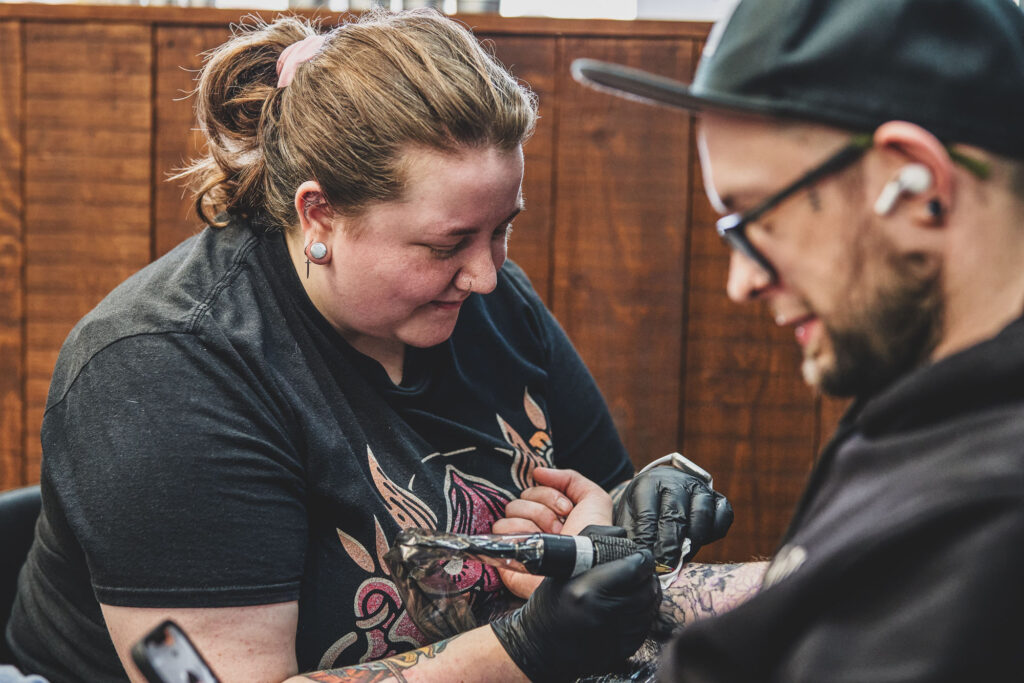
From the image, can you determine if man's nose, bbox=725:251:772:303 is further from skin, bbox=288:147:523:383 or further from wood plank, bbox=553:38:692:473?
wood plank, bbox=553:38:692:473

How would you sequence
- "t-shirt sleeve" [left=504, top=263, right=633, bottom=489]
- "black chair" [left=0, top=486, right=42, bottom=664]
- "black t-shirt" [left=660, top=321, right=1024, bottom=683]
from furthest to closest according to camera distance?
"t-shirt sleeve" [left=504, top=263, right=633, bottom=489] → "black chair" [left=0, top=486, right=42, bottom=664] → "black t-shirt" [left=660, top=321, right=1024, bottom=683]

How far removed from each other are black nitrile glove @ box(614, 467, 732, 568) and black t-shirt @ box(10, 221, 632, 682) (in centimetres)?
17

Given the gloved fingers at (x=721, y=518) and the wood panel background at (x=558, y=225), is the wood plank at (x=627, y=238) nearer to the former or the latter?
the wood panel background at (x=558, y=225)

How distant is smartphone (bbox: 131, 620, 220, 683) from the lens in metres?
0.66

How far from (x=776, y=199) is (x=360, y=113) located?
23.4 inches

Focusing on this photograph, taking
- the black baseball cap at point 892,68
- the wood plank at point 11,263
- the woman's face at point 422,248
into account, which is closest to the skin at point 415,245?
the woman's face at point 422,248

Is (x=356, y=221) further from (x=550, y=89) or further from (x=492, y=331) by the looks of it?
(x=550, y=89)

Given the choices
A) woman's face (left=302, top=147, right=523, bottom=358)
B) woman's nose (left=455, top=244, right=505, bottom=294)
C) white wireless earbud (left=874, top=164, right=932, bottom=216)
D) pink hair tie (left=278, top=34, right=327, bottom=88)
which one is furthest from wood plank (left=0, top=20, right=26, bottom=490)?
white wireless earbud (left=874, top=164, right=932, bottom=216)

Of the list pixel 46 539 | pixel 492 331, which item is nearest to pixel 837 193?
pixel 492 331

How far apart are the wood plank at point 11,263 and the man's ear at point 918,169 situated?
6.06 ft

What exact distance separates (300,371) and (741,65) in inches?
25.9

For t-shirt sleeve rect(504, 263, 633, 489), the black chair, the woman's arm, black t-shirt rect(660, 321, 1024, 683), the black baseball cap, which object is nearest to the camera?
black t-shirt rect(660, 321, 1024, 683)

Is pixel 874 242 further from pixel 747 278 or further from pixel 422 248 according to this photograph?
pixel 422 248

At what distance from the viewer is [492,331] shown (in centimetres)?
138
